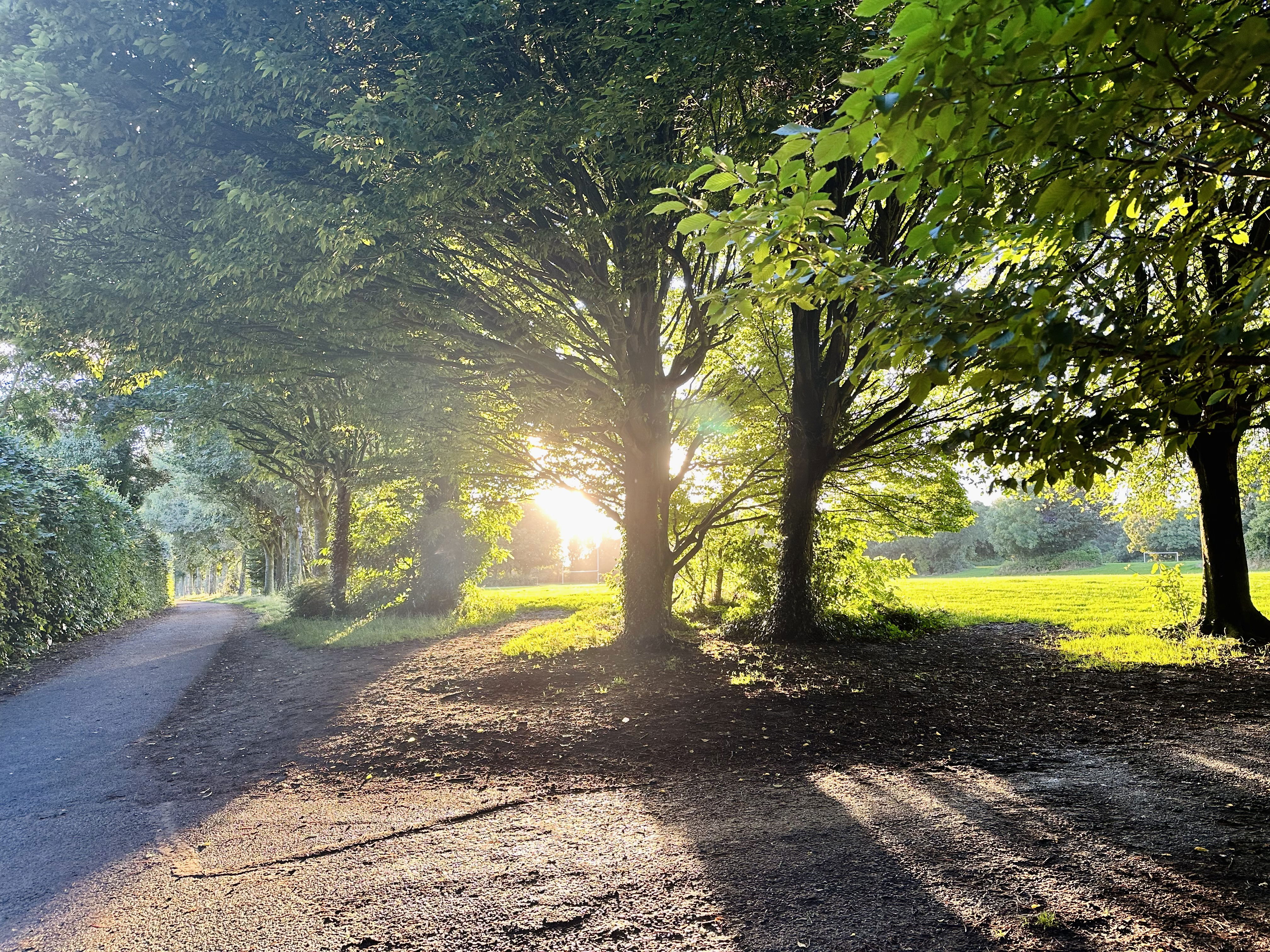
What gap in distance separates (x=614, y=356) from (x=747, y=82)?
166 inches

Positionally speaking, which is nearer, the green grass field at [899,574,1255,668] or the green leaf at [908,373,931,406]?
the green leaf at [908,373,931,406]

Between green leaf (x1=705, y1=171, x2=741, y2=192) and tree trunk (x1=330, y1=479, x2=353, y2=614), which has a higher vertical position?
green leaf (x1=705, y1=171, x2=741, y2=192)

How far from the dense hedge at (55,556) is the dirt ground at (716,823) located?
550 cm

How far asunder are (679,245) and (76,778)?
8.11m

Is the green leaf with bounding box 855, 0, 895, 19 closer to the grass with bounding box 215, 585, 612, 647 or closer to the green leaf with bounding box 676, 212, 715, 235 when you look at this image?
the green leaf with bounding box 676, 212, 715, 235

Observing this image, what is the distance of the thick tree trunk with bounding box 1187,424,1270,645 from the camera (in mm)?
9945

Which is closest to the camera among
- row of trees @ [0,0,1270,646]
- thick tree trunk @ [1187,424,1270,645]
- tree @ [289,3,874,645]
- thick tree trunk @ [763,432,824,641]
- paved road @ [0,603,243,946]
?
row of trees @ [0,0,1270,646]

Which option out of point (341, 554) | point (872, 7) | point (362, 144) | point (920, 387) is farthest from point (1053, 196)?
point (341, 554)

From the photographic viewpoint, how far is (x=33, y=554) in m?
11.0

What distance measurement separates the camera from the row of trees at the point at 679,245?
2.15 metres

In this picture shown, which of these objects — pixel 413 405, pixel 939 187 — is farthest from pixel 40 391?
pixel 939 187

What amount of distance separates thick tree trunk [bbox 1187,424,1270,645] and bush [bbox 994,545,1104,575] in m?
45.9

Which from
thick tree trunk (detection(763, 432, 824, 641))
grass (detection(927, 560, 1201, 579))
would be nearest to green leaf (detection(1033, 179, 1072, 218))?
thick tree trunk (detection(763, 432, 824, 641))

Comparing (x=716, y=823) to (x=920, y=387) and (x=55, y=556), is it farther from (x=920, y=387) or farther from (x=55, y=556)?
(x=55, y=556)
